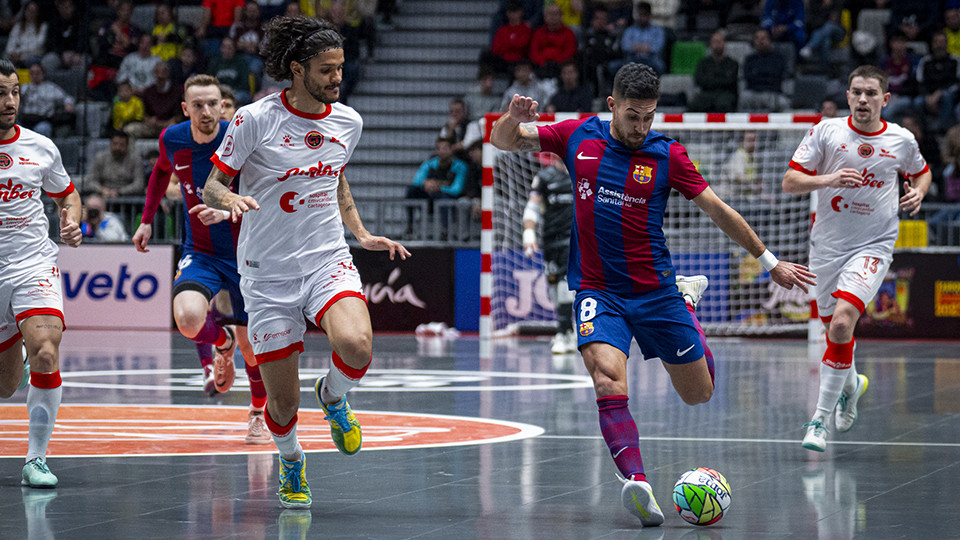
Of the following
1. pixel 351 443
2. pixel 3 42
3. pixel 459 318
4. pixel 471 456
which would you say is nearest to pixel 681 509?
pixel 351 443

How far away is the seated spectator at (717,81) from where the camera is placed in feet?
61.4

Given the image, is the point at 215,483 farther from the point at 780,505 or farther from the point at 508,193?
the point at 508,193

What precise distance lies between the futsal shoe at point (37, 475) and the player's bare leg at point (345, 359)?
1410 mm

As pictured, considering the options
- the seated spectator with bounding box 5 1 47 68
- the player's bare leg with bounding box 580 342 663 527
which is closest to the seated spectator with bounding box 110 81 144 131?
the seated spectator with bounding box 5 1 47 68

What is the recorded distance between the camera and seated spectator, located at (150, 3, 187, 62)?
21.1 metres

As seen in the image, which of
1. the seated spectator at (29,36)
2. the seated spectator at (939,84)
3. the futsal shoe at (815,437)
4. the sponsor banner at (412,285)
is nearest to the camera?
the futsal shoe at (815,437)

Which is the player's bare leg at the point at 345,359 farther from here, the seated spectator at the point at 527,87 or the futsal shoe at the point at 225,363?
the seated spectator at the point at 527,87

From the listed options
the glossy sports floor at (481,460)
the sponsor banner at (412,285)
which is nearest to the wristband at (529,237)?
the glossy sports floor at (481,460)

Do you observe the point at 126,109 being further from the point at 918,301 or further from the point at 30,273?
the point at 30,273

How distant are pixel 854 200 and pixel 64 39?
1632 cm

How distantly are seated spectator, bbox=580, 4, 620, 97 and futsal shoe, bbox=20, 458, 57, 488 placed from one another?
549 inches

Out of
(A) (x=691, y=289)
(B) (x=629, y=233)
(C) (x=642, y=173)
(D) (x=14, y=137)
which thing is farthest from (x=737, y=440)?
(D) (x=14, y=137)

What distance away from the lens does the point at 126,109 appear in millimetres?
20312

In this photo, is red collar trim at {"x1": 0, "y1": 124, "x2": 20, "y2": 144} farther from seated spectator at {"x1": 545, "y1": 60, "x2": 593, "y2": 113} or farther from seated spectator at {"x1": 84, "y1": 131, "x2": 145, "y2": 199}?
seated spectator at {"x1": 545, "y1": 60, "x2": 593, "y2": 113}
